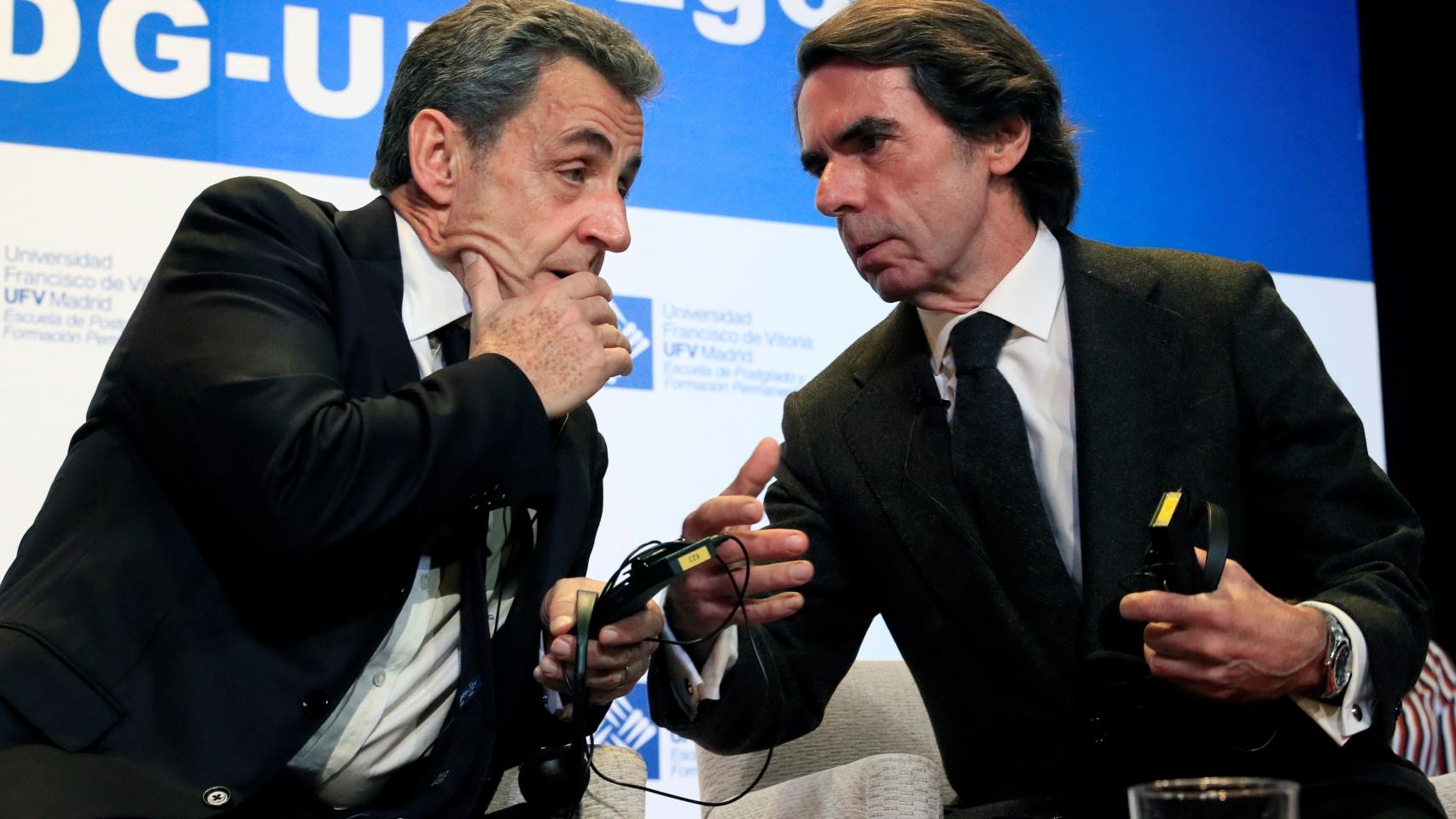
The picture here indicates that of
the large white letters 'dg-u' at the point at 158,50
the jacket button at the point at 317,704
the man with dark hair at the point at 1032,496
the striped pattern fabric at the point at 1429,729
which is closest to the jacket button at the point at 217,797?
the jacket button at the point at 317,704

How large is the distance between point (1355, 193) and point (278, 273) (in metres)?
3.57

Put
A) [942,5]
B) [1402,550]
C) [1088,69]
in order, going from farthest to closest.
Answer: [1088,69] < [942,5] < [1402,550]

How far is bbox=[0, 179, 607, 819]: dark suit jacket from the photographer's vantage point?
1.73m

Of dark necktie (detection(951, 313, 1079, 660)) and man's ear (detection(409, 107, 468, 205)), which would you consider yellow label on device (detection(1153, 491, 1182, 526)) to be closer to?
dark necktie (detection(951, 313, 1079, 660))

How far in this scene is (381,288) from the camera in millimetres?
2096

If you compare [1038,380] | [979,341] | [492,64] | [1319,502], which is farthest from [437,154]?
[1319,502]

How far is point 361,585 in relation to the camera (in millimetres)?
1937

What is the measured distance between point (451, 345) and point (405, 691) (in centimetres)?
50

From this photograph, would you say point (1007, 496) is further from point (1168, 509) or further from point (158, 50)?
point (158, 50)

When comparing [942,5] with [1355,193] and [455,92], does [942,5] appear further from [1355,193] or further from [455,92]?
[1355,193]

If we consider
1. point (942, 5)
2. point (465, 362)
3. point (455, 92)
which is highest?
point (942, 5)

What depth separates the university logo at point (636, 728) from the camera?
3.37 meters

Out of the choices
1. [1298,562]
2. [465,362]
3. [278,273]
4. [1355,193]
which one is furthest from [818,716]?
[1355,193]

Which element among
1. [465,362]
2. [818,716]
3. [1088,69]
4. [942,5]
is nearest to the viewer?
[465,362]
